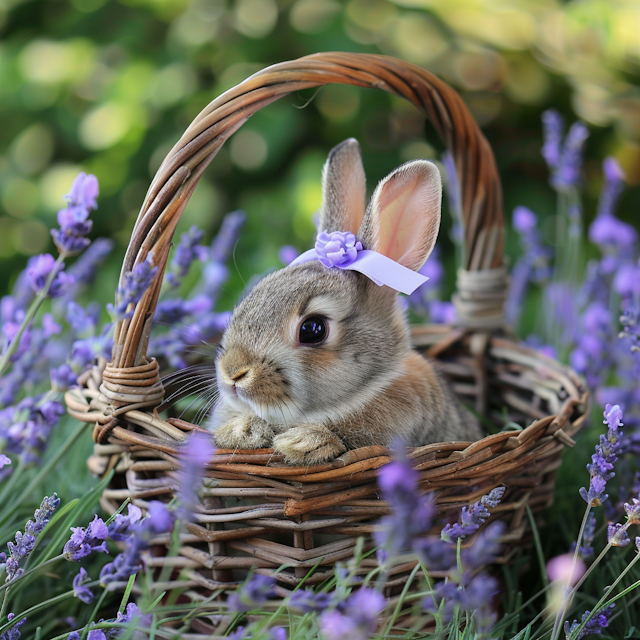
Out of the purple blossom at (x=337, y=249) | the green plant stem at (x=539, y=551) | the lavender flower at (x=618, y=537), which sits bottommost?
the green plant stem at (x=539, y=551)

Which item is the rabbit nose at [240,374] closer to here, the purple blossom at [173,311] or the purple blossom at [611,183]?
the purple blossom at [173,311]

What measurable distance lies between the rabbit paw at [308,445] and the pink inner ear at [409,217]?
610 mm

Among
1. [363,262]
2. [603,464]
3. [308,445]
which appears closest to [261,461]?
[308,445]

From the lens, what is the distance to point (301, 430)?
1492mm

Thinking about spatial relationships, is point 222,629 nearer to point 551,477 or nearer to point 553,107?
point 551,477

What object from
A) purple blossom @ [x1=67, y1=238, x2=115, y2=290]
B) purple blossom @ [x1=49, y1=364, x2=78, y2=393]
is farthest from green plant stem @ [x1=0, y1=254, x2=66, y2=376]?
purple blossom @ [x1=67, y1=238, x2=115, y2=290]

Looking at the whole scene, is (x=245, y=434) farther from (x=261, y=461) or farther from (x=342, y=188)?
(x=342, y=188)

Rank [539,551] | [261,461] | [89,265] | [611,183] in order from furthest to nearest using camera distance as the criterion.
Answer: [611,183] → [89,265] → [539,551] → [261,461]

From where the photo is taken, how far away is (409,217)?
1879 millimetres

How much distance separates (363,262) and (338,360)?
26cm

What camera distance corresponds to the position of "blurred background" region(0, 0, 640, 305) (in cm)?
381

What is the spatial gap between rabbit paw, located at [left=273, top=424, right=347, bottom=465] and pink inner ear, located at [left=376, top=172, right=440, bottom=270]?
610 mm

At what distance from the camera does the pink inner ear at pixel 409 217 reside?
5.97ft

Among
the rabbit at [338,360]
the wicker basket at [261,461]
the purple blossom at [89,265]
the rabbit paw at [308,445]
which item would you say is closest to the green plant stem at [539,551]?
the wicker basket at [261,461]
